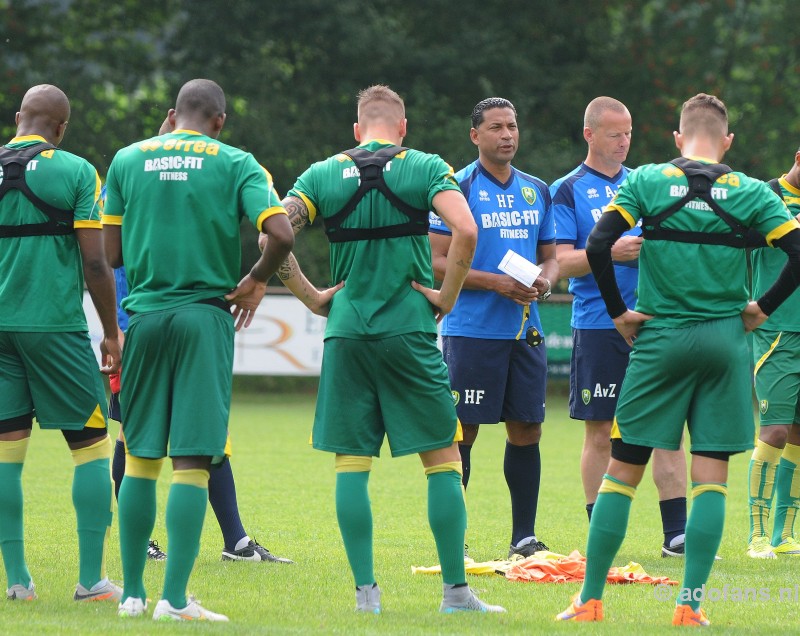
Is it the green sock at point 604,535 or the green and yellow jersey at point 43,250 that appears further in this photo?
the green and yellow jersey at point 43,250

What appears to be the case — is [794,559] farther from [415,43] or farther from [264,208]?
[415,43]

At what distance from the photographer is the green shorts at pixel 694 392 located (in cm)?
553

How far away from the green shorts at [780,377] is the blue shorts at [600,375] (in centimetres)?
87

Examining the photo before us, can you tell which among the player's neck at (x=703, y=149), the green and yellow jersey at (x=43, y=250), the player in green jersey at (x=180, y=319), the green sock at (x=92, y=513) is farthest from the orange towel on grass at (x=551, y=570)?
the green and yellow jersey at (x=43, y=250)

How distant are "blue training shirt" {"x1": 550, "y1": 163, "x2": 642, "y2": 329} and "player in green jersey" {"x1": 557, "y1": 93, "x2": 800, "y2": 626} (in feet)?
7.05

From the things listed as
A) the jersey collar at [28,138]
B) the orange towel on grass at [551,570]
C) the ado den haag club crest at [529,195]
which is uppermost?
the jersey collar at [28,138]

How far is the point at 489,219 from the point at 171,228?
2.50 metres

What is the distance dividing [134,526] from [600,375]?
11.1 feet

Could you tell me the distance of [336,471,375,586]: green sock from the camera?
5695 mm

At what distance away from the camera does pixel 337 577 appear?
671cm

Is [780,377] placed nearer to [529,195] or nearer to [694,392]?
[529,195]

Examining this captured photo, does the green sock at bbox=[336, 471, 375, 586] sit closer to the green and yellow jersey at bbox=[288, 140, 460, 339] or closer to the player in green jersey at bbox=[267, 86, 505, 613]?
the player in green jersey at bbox=[267, 86, 505, 613]

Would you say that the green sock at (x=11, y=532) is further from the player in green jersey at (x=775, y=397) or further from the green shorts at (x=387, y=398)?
the player in green jersey at (x=775, y=397)

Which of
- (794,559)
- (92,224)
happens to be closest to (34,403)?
(92,224)
